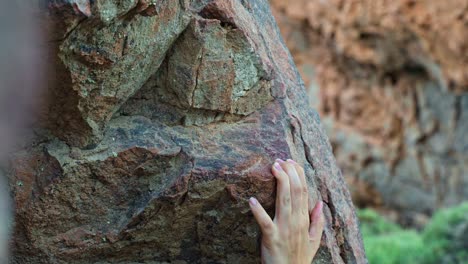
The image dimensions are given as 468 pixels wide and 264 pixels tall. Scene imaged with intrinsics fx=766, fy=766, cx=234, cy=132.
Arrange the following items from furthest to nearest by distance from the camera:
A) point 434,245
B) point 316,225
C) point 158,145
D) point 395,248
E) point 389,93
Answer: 1. point 389,93
2. point 395,248
3. point 434,245
4. point 316,225
5. point 158,145

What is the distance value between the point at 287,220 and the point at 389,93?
5.10m

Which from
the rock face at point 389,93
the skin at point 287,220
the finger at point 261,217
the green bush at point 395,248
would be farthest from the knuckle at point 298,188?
the rock face at point 389,93

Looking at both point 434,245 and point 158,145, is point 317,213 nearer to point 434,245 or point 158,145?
point 158,145

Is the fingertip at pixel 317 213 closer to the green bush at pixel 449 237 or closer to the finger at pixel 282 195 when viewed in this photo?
the finger at pixel 282 195

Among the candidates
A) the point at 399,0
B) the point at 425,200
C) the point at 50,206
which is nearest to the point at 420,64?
the point at 399,0

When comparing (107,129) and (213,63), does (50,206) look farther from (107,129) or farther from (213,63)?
(213,63)

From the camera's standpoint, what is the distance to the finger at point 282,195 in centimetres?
189

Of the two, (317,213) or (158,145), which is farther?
(317,213)

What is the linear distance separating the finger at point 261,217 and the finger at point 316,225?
14 centimetres

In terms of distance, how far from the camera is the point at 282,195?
189 cm

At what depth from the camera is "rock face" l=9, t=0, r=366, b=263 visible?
175cm

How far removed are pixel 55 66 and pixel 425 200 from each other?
582 centimetres

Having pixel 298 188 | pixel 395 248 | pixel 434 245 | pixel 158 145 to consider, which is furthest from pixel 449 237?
pixel 158 145

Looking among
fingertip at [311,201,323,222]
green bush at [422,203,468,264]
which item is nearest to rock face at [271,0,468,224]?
green bush at [422,203,468,264]
